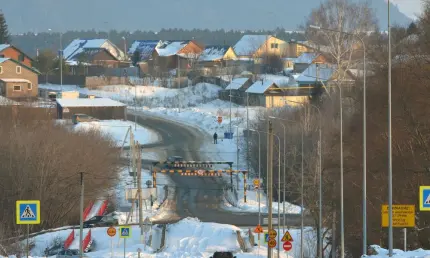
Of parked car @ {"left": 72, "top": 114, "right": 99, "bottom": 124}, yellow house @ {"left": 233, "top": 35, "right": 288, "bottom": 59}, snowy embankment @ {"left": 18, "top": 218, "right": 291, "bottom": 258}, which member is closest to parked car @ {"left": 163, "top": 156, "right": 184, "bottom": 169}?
parked car @ {"left": 72, "top": 114, "right": 99, "bottom": 124}

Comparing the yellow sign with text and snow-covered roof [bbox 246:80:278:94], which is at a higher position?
snow-covered roof [bbox 246:80:278:94]

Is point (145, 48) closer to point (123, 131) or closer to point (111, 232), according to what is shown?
point (123, 131)

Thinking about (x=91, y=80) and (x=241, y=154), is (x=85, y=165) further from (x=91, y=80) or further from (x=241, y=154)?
Result: (x=91, y=80)

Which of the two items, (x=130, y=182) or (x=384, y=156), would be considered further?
(x=130, y=182)

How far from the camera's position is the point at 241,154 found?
6419 cm

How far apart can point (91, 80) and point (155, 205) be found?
5669 cm

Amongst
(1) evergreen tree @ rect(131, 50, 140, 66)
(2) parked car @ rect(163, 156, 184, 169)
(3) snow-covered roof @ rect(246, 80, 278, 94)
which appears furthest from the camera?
(1) evergreen tree @ rect(131, 50, 140, 66)

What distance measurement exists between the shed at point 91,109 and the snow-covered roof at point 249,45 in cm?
6368

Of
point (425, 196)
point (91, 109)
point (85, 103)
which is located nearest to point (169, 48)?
point (85, 103)

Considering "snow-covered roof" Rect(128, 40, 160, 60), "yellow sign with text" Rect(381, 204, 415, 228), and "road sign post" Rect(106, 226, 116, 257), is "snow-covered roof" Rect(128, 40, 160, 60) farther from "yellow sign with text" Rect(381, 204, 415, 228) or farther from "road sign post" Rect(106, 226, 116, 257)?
"yellow sign with text" Rect(381, 204, 415, 228)

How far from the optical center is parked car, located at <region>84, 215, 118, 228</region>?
1720 inches

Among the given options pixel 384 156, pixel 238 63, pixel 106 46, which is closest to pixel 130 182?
pixel 384 156

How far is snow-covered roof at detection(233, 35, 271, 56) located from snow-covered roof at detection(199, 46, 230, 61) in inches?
251

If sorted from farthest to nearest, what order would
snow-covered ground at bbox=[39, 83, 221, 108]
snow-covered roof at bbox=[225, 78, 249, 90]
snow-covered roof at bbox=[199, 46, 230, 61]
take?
1. snow-covered roof at bbox=[199, 46, 230, 61]
2. snow-covered ground at bbox=[39, 83, 221, 108]
3. snow-covered roof at bbox=[225, 78, 249, 90]
